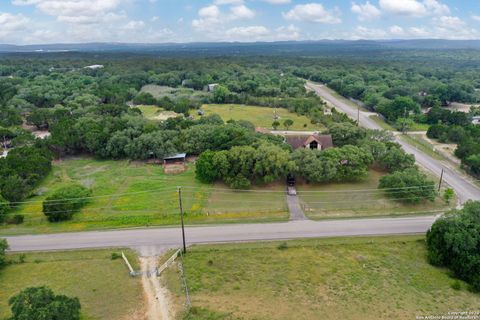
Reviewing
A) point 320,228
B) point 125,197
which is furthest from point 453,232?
point 125,197

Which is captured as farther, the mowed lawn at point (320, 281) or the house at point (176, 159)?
the house at point (176, 159)

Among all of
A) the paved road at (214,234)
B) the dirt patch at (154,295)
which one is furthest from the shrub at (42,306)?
the paved road at (214,234)

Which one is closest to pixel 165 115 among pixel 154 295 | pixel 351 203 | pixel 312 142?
pixel 312 142

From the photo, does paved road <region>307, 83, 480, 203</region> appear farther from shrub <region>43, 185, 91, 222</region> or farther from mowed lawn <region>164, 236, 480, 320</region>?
shrub <region>43, 185, 91, 222</region>

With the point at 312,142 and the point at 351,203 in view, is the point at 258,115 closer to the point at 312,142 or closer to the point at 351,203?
the point at 312,142

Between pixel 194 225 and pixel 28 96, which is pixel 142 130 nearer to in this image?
pixel 194 225

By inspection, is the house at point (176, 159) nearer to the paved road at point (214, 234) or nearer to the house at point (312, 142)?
the house at point (312, 142)
